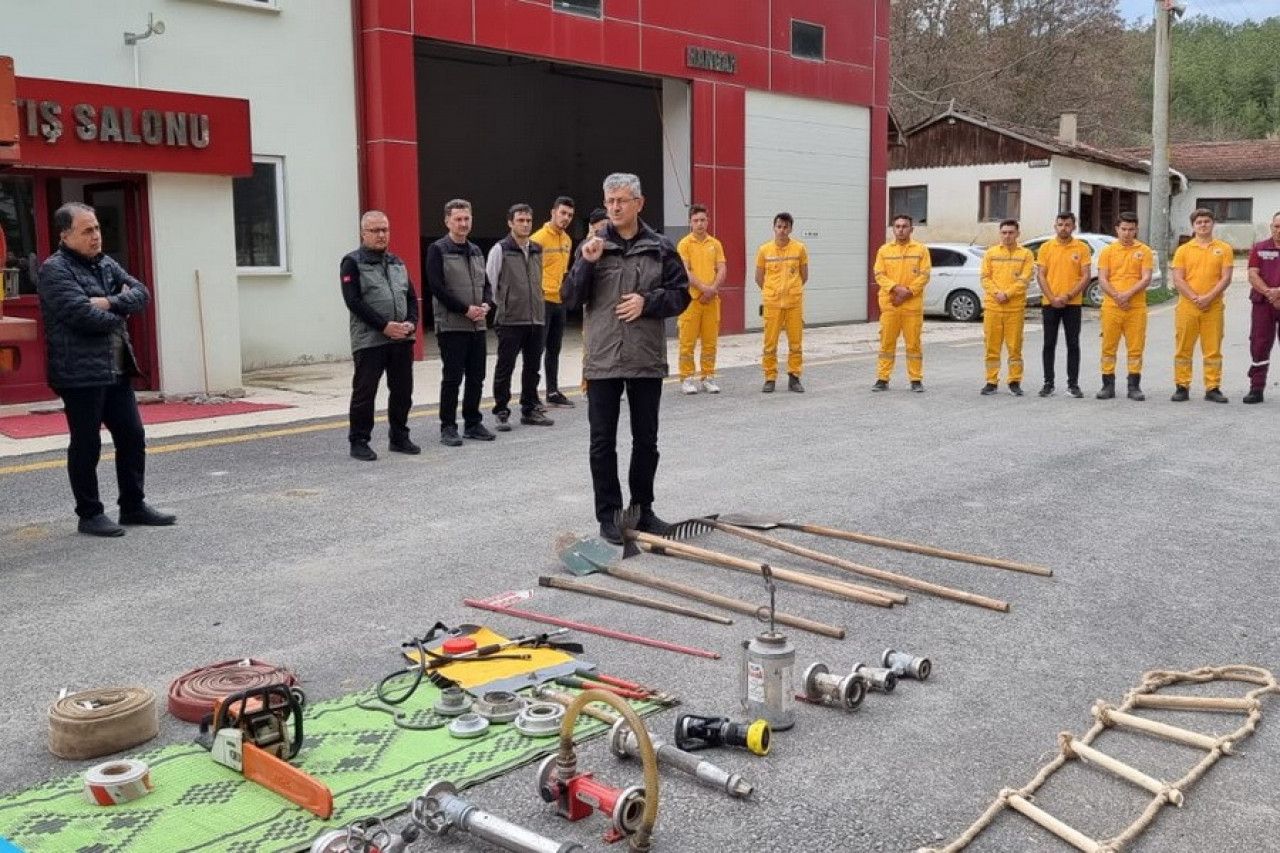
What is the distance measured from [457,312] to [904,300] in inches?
220

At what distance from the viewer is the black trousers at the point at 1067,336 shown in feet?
42.8

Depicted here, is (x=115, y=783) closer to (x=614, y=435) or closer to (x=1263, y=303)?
(x=614, y=435)

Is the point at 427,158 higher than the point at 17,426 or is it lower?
higher

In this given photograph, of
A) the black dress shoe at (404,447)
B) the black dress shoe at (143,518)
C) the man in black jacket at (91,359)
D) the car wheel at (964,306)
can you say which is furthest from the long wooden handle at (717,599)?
the car wheel at (964,306)

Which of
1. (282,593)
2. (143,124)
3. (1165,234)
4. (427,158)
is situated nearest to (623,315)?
(282,593)

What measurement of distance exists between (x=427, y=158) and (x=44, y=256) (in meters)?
13.2

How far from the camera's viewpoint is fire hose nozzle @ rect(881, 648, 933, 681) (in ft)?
15.1

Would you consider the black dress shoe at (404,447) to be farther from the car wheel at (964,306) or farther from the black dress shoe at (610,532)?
the car wheel at (964,306)

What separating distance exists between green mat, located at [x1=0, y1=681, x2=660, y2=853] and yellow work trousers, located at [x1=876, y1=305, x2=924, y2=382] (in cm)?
963

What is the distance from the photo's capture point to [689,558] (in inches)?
246

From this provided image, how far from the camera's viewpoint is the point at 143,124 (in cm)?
1211

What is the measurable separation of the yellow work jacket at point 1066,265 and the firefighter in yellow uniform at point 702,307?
11.3 ft

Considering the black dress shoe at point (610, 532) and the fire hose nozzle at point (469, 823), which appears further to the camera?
the black dress shoe at point (610, 532)

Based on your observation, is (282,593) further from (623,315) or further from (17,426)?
(17,426)
